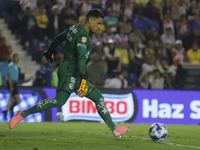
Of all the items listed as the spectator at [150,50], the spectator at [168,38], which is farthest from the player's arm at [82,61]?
the spectator at [168,38]

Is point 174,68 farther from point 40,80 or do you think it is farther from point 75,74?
point 75,74

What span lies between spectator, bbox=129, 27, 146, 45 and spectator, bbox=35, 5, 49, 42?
398 cm

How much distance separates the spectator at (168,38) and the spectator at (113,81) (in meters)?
4.67

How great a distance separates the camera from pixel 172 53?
1769 cm

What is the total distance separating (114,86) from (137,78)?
1945mm

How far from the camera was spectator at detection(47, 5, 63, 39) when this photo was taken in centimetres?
1703

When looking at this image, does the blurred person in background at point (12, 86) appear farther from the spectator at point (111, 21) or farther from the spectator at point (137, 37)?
the spectator at point (137, 37)

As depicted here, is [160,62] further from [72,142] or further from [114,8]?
[72,142]

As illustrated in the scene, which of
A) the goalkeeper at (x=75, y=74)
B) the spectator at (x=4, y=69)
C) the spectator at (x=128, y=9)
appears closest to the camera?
the goalkeeper at (x=75, y=74)

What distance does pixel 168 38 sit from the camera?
728 inches

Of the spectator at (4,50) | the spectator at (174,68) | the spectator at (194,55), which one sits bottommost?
the spectator at (174,68)

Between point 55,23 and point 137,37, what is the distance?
3918 millimetres

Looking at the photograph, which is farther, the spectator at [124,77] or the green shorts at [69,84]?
the spectator at [124,77]

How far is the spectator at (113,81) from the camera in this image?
47.2 feet
